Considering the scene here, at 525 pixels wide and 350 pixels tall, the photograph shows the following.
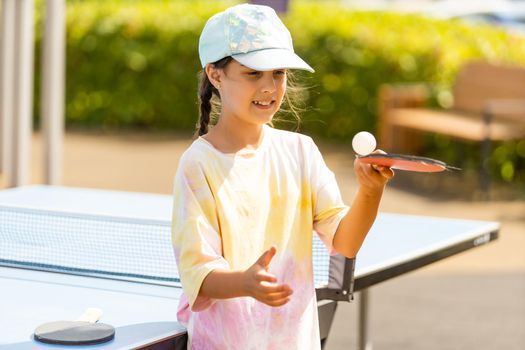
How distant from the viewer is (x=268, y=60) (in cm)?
285

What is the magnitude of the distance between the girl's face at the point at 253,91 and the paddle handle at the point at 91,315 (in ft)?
2.13

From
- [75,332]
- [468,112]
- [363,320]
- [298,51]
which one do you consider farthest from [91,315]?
[298,51]

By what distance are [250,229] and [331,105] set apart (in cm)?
1123

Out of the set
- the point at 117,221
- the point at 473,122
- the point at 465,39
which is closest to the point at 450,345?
the point at 117,221

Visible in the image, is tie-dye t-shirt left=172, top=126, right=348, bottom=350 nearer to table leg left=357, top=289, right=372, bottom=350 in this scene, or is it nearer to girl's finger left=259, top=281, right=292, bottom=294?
girl's finger left=259, top=281, right=292, bottom=294

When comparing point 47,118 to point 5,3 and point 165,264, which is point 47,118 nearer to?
point 5,3

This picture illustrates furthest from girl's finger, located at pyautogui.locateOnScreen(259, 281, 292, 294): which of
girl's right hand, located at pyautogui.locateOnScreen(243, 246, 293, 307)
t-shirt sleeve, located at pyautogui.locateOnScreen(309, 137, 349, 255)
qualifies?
t-shirt sleeve, located at pyautogui.locateOnScreen(309, 137, 349, 255)

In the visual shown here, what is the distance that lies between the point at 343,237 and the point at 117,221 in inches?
54.1

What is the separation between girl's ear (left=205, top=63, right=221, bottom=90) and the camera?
297 centimetres

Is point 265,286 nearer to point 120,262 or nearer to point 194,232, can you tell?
point 194,232

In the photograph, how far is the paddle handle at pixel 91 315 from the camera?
315 centimetres

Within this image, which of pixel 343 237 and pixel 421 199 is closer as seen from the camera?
pixel 343 237

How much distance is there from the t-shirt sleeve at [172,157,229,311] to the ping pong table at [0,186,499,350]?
0.23m

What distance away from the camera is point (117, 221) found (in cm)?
423
